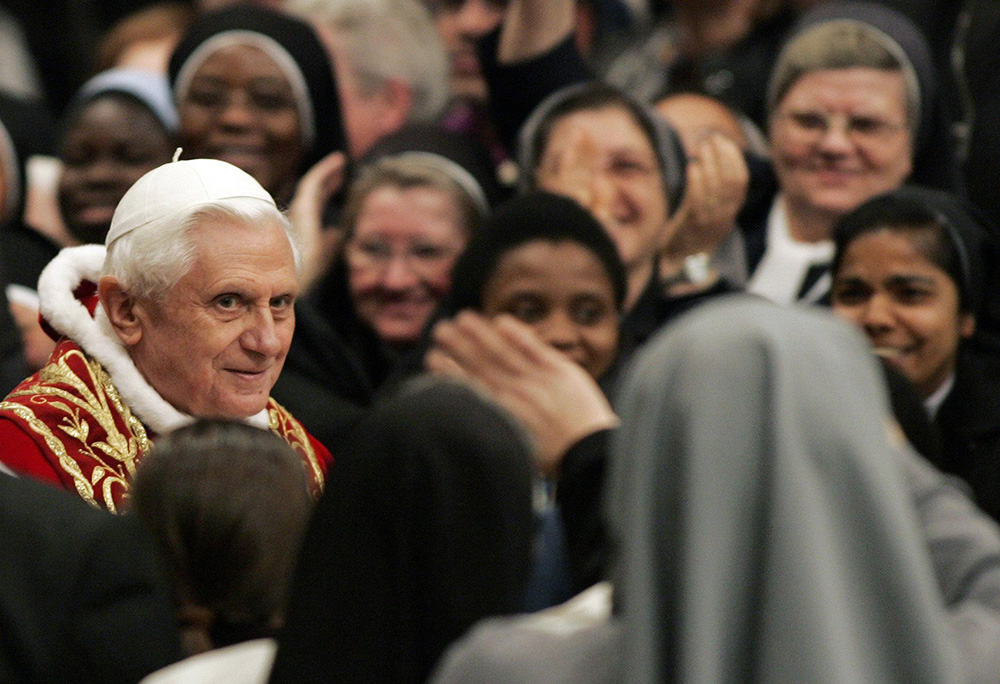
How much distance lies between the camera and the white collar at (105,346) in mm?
3498

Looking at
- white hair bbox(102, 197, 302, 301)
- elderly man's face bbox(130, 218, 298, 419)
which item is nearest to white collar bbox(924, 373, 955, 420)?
elderly man's face bbox(130, 218, 298, 419)

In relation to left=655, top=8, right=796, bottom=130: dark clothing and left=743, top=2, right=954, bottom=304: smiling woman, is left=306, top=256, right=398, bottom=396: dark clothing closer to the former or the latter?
left=743, top=2, right=954, bottom=304: smiling woman

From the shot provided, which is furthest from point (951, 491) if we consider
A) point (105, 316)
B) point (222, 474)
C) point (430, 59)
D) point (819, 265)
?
point (430, 59)

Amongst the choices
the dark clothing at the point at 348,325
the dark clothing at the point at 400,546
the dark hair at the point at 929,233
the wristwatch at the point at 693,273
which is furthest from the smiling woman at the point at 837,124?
the dark clothing at the point at 400,546

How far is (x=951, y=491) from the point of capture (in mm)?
2391

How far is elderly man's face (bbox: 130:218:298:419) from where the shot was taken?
3.48m

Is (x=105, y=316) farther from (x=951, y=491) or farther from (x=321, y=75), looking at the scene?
(x=321, y=75)

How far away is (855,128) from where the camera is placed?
575 cm

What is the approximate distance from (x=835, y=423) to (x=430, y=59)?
491cm

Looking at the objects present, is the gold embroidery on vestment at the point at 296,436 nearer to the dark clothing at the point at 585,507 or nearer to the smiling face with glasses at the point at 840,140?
the dark clothing at the point at 585,507

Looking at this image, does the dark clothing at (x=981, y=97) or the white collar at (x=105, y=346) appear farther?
the dark clothing at (x=981, y=97)

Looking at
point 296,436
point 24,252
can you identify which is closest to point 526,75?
point 24,252

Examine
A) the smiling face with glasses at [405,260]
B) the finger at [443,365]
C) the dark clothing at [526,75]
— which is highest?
the dark clothing at [526,75]

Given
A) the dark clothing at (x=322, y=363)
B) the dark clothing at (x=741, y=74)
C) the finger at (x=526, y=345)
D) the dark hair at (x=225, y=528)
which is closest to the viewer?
the dark hair at (x=225, y=528)
